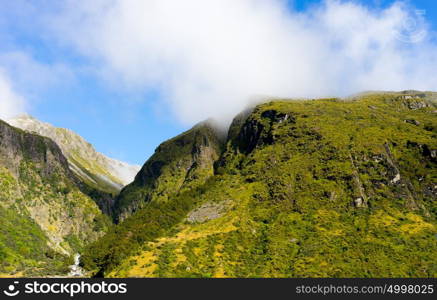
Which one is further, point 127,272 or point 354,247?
point 354,247

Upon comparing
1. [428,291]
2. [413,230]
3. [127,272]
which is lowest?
[428,291]

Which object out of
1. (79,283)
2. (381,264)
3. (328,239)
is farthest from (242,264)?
(79,283)

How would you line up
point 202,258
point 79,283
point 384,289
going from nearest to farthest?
point 79,283
point 384,289
point 202,258

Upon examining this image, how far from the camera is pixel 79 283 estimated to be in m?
64.5

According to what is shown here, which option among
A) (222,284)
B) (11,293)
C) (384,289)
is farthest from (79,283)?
(384,289)

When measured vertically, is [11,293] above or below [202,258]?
below

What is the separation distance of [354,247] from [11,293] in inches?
5867

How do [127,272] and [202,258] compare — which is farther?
[202,258]

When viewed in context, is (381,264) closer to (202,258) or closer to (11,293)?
(202,258)

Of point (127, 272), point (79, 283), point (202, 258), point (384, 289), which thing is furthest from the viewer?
point (202, 258)

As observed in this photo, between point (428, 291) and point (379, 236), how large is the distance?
120m

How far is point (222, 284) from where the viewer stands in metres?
67.2

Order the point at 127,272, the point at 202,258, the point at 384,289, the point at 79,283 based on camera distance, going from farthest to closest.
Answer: the point at 202,258 < the point at 127,272 < the point at 384,289 < the point at 79,283

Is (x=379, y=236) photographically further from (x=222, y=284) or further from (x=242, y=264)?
(x=222, y=284)
